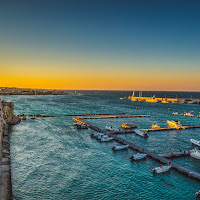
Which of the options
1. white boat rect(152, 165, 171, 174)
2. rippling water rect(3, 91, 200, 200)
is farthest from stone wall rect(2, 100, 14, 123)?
white boat rect(152, 165, 171, 174)

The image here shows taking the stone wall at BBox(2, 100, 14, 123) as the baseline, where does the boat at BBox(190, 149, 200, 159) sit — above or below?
below

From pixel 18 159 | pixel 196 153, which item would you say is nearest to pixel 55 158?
pixel 18 159

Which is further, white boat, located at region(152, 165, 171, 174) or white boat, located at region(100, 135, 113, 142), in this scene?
white boat, located at region(100, 135, 113, 142)

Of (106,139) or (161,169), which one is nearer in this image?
(161,169)

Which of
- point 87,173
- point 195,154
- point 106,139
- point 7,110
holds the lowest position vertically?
point 87,173

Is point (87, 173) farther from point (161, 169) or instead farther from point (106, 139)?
point (106, 139)

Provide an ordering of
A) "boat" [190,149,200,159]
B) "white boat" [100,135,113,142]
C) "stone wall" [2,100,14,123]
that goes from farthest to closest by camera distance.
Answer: "stone wall" [2,100,14,123]
"white boat" [100,135,113,142]
"boat" [190,149,200,159]

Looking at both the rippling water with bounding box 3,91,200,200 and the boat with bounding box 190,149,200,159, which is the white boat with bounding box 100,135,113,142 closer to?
the rippling water with bounding box 3,91,200,200

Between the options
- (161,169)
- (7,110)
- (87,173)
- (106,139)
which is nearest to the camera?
(87,173)

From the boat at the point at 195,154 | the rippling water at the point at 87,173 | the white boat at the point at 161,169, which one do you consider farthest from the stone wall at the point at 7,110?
the boat at the point at 195,154

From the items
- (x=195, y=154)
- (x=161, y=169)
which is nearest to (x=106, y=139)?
(x=161, y=169)

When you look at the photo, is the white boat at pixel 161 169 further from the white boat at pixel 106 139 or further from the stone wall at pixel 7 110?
the stone wall at pixel 7 110

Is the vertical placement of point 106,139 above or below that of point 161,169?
above

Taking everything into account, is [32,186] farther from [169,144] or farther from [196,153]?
[169,144]
